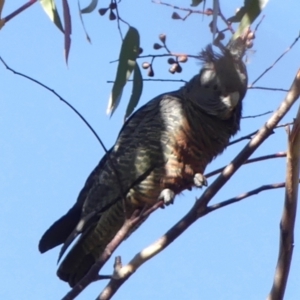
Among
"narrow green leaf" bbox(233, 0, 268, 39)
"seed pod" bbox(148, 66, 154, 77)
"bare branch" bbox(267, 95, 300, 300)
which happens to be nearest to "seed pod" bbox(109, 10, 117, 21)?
"seed pod" bbox(148, 66, 154, 77)

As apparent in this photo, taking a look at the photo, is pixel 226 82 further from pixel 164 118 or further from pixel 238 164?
pixel 238 164

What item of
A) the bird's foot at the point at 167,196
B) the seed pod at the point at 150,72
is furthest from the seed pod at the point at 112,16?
the bird's foot at the point at 167,196

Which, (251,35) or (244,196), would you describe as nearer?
(244,196)

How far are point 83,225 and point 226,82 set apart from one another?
758mm

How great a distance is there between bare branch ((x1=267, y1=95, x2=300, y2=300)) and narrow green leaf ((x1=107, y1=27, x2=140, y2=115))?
654 millimetres

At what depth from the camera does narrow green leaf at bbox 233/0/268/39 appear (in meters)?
1.64

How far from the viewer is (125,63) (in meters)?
1.92

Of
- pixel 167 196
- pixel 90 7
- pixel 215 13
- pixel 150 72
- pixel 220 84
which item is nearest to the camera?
pixel 215 13

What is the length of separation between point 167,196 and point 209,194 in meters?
0.88

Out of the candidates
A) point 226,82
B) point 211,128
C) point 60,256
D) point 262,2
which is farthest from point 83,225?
point 262,2

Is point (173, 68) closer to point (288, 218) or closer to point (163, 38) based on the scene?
point (163, 38)

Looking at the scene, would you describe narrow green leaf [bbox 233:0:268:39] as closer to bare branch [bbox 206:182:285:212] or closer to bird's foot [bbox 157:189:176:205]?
bare branch [bbox 206:182:285:212]

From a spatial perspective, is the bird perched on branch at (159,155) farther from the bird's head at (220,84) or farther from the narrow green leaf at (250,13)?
the narrow green leaf at (250,13)

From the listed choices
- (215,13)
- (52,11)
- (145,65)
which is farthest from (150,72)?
(215,13)
